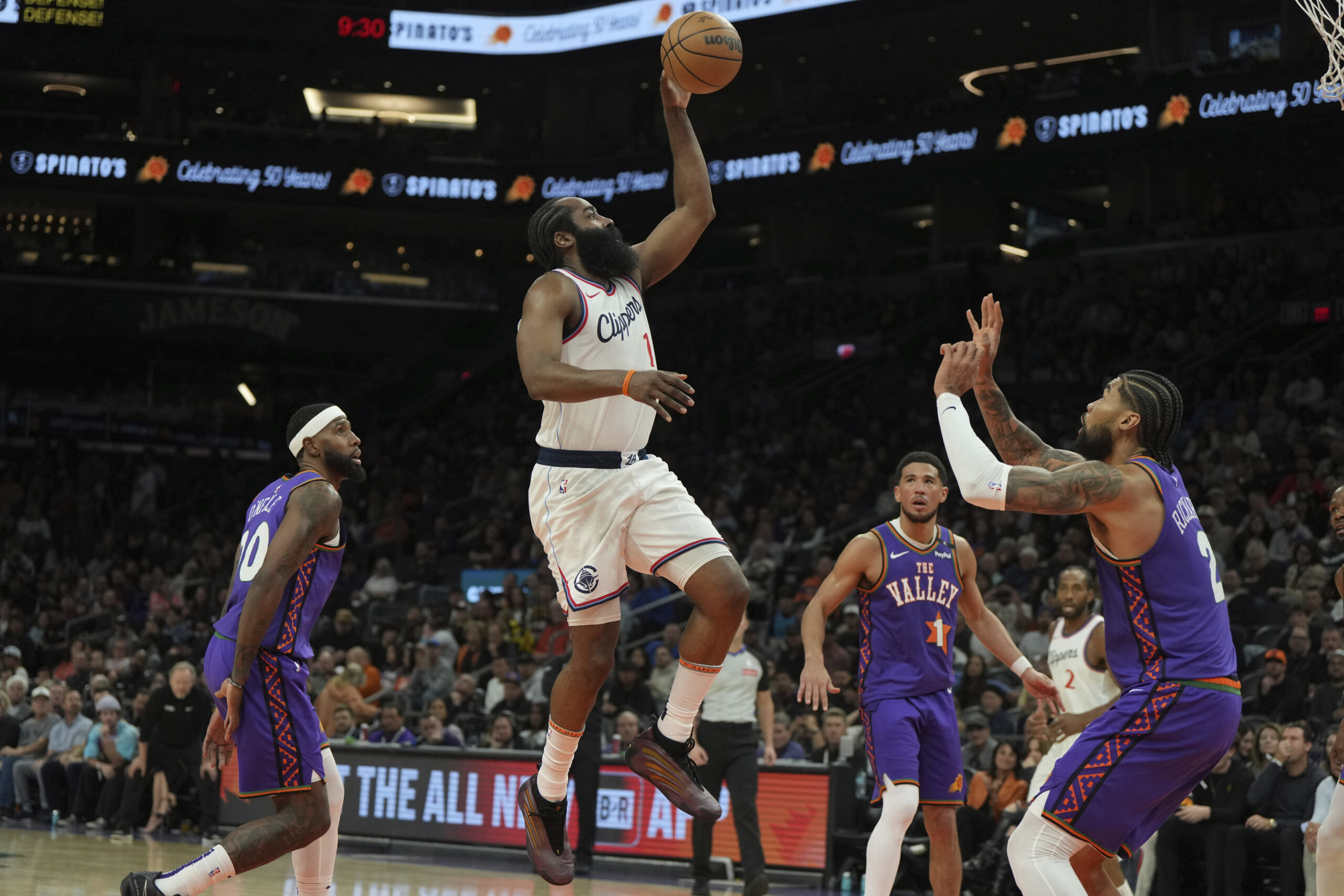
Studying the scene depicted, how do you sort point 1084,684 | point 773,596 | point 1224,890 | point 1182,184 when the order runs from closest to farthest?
point 1084,684 → point 1224,890 → point 773,596 → point 1182,184

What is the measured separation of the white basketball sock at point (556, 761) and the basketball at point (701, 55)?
102 inches

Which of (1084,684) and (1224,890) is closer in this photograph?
(1084,684)

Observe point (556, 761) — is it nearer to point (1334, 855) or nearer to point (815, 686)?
point (815, 686)

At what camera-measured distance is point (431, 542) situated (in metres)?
23.9

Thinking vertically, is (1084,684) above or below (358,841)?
above

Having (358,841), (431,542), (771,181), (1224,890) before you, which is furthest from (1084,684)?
(771,181)

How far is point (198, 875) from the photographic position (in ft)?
19.2

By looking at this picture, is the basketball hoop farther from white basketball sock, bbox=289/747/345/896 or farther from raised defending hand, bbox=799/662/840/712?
white basketball sock, bbox=289/747/345/896

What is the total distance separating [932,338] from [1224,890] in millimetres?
16403

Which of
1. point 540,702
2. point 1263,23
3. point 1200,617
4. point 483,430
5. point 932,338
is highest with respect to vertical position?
point 1263,23

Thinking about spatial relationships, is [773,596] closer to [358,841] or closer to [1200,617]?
[358,841]

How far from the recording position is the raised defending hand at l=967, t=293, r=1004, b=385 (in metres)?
5.52

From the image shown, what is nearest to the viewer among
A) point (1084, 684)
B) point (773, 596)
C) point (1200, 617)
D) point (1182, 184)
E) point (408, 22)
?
point (1200, 617)

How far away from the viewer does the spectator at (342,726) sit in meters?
14.4
